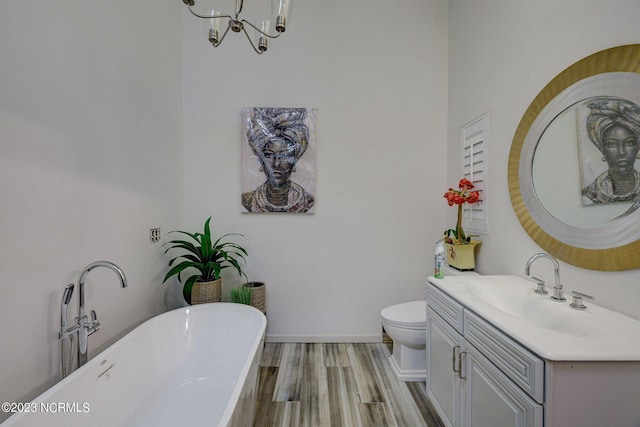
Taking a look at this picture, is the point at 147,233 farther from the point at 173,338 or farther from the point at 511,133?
the point at 511,133

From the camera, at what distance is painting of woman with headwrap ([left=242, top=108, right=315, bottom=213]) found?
2.28 m

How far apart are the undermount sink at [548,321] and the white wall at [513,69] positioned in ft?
0.40

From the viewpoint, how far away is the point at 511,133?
157 centimetres

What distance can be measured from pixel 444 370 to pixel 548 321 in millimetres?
568

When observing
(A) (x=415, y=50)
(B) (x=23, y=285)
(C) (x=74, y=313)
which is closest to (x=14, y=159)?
(B) (x=23, y=285)

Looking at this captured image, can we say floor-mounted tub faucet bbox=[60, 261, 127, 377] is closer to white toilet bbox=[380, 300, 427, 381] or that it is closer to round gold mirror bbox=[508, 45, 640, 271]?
white toilet bbox=[380, 300, 427, 381]

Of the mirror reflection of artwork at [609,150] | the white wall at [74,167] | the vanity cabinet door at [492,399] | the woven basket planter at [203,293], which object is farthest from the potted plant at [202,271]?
the mirror reflection of artwork at [609,150]

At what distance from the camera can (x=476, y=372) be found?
1080 mm

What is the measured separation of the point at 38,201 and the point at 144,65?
49.8 inches

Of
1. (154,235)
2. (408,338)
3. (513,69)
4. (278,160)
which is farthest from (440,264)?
(154,235)

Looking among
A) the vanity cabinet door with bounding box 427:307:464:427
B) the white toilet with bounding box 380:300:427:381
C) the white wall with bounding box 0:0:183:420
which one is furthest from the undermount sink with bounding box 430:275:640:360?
the white wall with bounding box 0:0:183:420

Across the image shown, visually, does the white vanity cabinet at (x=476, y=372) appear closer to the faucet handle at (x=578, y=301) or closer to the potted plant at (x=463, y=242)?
the faucet handle at (x=578, y=301)

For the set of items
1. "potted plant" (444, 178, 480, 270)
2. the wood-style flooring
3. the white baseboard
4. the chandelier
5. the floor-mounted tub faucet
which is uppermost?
the chandelier

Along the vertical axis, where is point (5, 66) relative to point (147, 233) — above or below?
above
